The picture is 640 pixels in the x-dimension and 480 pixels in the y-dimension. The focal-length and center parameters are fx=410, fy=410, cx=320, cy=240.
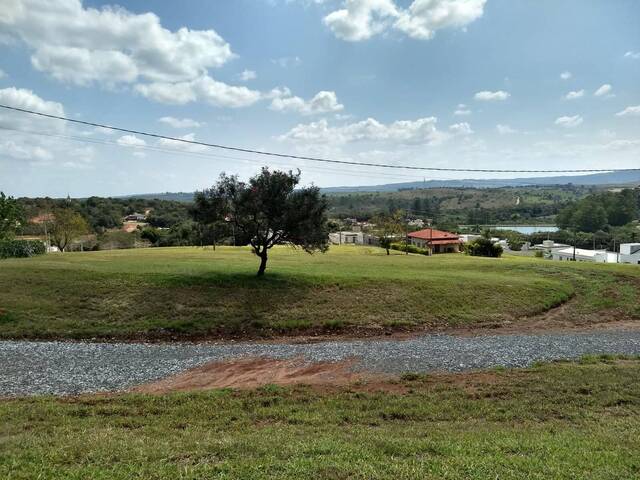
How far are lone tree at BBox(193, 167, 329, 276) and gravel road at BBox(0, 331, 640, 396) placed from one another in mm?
9332

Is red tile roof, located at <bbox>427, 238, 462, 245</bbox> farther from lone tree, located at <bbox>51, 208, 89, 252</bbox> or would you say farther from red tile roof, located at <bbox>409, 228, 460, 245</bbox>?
lone tree, located at <bbox>51, 208, 89, 252</bbox>

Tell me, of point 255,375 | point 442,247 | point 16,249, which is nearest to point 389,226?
point 442,247

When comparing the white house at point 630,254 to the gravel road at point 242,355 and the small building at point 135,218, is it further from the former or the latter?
the small building at point 135,218

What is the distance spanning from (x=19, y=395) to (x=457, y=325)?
19959 mm

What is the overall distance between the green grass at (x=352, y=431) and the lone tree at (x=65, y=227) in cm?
6800

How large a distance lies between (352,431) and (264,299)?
56.0ft

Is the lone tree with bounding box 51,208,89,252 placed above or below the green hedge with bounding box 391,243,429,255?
above

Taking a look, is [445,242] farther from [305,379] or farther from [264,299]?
[305,379]

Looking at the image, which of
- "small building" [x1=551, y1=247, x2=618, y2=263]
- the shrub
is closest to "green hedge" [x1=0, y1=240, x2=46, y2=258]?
the shrub

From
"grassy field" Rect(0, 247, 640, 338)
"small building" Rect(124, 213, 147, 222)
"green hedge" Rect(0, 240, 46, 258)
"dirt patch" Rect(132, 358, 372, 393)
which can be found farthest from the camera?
"small building" Rect(124, 213, 147, 222)

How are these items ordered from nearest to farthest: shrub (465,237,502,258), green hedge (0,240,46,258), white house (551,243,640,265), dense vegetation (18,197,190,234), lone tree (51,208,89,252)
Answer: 1. green hedge (0,240,46,258)
2. lone tree (51,208,89,252)
3. shrub (465,237,502,258)
4. white house (551,243,640,265)
5. dense vegetation (18,197,190,234)

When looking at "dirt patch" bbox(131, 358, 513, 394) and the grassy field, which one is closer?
"dirt patch" bbox(131, 358, 513, 394)

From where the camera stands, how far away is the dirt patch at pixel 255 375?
12.6 m

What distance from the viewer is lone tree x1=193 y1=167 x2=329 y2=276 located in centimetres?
2644
